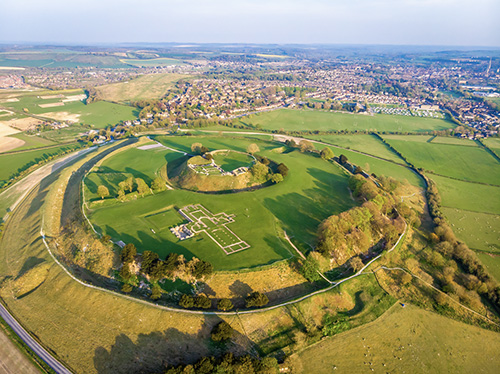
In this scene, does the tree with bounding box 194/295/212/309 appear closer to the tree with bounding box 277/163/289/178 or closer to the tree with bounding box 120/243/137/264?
the tree with bounding box 120/243/137/264

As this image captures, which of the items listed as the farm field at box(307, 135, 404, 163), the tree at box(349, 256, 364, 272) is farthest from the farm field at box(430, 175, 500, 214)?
the tree at box(349, 256, 364, 272)

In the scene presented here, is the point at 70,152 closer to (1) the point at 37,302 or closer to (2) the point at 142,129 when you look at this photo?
(2) the point at 142,129

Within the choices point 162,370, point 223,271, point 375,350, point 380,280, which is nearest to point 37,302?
point 162,370

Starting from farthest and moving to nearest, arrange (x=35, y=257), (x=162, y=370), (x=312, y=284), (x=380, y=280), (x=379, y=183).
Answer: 1. (x=379, y=183)
2. (x=35, y=257)
3. (x=380, y=280)
4. (x=312, y=284)
5. (x=162, y=370)

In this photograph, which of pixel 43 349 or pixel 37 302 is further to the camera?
pixel 37 302

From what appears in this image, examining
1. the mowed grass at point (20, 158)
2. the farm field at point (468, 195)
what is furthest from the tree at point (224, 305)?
the mowed grass at point (20, 158)
